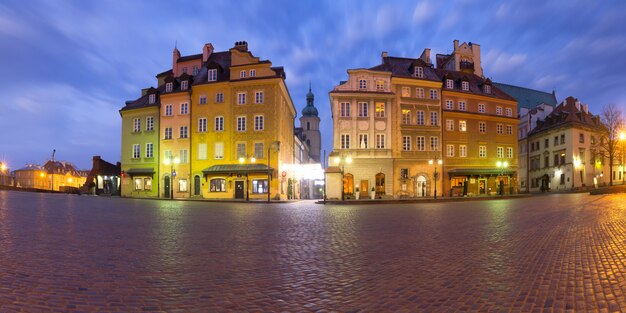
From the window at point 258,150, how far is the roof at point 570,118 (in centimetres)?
4430

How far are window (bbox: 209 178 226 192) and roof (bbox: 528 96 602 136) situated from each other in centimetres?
4884

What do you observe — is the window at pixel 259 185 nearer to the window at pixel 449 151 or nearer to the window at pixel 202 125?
the window at pixel 202 125

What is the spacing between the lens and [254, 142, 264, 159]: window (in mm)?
47219

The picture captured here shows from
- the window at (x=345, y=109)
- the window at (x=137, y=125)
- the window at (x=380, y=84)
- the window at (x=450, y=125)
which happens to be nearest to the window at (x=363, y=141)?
the window at (x=345, y=109)

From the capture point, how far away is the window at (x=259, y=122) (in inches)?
1873

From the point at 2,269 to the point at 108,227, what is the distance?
7.16 m

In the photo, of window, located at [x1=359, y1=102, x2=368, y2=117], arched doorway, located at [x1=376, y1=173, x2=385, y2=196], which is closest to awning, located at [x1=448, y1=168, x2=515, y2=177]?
arched doorway, located at [x1=376, y1=173, x2=385, y2=196]

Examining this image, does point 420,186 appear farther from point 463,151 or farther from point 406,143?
point 463,151

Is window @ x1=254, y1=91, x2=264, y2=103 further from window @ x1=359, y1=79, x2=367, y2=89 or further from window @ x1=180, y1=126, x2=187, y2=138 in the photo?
window @ x1=359, y1=79, x2=367, y2=89

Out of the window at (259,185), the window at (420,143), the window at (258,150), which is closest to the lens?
the window at (259,185)

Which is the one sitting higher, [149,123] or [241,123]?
[149,123]

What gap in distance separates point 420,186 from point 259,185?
63.0 ft

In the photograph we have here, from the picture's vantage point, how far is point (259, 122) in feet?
157

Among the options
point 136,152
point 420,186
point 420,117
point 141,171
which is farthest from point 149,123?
point 420,186
